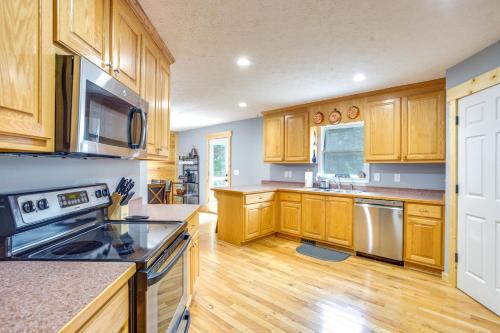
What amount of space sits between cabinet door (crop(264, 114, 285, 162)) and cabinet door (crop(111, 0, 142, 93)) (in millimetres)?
3116

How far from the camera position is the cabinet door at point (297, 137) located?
4.28 metres

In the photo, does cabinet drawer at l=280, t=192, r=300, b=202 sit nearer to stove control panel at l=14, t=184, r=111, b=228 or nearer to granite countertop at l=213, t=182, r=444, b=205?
granite countertop at l=213, t=182, r=444, b=205

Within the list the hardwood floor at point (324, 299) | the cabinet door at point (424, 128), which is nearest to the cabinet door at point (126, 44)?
the hardwood floor at point (324, 299)

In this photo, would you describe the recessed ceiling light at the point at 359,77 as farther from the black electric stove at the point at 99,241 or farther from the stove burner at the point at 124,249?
the stove burner at the point at 124,249

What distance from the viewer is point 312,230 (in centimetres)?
388

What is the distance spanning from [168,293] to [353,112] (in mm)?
3466

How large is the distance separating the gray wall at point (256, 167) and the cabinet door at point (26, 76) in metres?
3.88

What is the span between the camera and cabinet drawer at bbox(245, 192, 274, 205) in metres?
3.84

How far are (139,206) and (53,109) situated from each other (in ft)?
4.92

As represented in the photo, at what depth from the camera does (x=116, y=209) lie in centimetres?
180

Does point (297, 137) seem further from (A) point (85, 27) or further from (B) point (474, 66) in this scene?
(A) point (85, 27)

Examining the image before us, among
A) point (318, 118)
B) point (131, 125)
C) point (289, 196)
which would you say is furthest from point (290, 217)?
point (131, 125)

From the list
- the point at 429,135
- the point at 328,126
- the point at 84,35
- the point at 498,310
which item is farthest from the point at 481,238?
the point at 84,35

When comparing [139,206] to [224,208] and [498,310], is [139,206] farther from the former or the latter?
[498,310]
